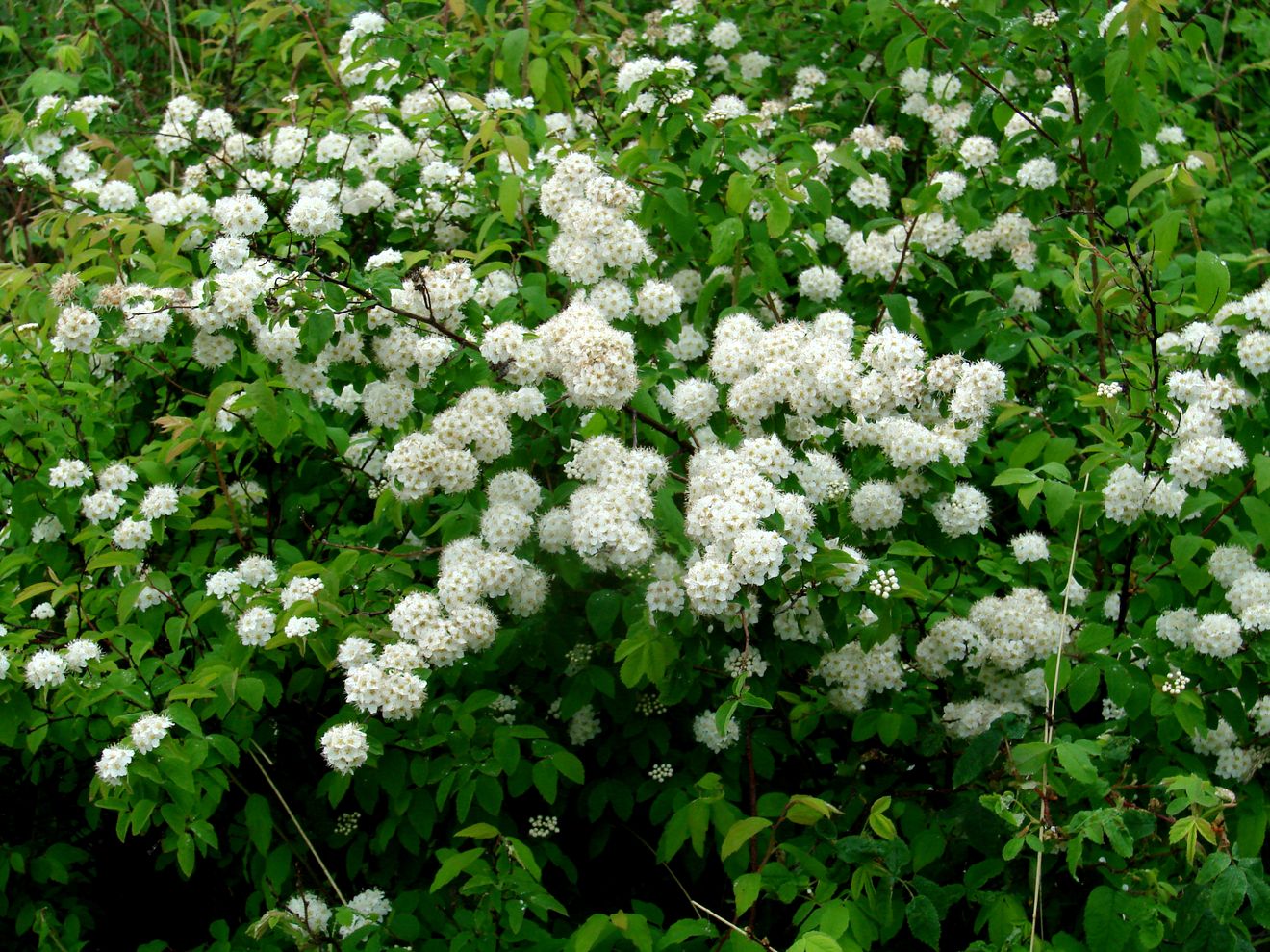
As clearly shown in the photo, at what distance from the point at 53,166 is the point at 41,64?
2.07 meters

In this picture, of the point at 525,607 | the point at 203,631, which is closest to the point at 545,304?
the point at 525,607

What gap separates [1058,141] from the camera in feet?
14.1

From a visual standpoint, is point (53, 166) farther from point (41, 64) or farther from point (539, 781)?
point (539, 781)

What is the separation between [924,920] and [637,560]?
1023mm

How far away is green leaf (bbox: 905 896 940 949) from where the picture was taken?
2.76m

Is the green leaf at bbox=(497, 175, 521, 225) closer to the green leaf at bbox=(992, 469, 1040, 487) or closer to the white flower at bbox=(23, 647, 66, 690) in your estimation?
the green leaf at bbox=(992, 469, 1040, 487)

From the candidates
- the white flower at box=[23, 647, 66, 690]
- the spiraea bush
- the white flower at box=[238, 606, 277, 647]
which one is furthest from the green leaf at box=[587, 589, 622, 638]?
the white flower at box=[23, 647, 66, 690]

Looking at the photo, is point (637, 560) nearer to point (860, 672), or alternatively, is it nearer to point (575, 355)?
point (575, 355)

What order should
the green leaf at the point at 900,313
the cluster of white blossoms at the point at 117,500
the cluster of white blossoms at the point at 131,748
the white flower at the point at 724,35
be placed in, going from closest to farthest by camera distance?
the cluster of white blossoms at the point at 131,748 < the cluster of white blossoms at the point at 117,500 < the green leaf at the point at 900,313 < the white flower at the point at 724,35

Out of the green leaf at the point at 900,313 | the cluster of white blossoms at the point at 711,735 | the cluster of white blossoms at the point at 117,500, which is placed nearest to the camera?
the cluster of white blossoms at the point at 711,735

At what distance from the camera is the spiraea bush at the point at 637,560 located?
2967 millimetres

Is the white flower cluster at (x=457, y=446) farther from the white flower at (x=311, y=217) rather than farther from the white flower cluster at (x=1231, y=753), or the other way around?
the white flower cluster at (x=1231, y=753)

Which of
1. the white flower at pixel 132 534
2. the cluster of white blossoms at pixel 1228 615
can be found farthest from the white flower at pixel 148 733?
the cluster of white blossoms at pixel 1228 615

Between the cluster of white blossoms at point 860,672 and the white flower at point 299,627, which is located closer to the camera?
the white flower at point 299,627
